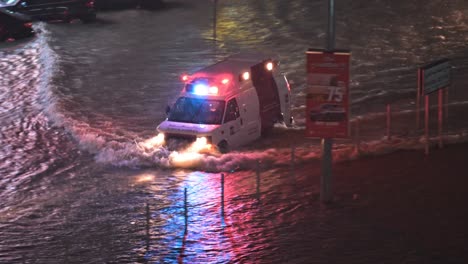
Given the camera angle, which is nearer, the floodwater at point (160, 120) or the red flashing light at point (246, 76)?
the floodwater at point (160, 120)

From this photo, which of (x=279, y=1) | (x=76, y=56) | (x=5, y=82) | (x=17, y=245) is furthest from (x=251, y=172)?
(x=279, y=1)

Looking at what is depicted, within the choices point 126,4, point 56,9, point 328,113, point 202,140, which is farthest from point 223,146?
point 126,4

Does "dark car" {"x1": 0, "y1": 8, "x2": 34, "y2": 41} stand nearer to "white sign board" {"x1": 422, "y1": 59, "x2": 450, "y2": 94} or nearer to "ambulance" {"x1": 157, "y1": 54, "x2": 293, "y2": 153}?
"ambulance" {"x1": 157, "y1": 54, "x2": 293, "y2": 153}

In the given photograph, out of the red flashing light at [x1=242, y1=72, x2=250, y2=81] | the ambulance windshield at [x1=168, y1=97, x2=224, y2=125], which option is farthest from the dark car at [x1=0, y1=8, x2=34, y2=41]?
the red flashing light at [x1=242, y1=72, x2=250, y2=81]

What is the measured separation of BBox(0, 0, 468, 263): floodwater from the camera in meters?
14.8

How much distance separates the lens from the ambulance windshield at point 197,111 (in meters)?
20.4

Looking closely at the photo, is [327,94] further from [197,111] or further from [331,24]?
[197,111]

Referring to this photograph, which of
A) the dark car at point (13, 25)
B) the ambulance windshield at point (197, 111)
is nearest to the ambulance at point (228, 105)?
the ambulance windshield at point (197, 111)

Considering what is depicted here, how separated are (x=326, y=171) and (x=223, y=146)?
4.77 m

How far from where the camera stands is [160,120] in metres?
24.5

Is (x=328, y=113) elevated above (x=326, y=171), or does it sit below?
above

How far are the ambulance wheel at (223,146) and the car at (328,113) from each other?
15.8 feet

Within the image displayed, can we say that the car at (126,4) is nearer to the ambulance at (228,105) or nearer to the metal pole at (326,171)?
the ambulance at (228,105)

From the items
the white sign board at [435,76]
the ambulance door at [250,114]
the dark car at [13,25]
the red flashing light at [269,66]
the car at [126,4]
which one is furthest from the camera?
the car at [126,4]
